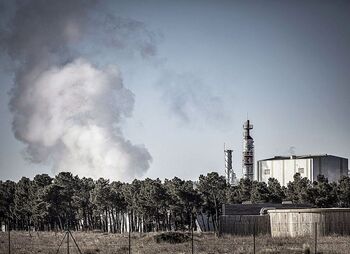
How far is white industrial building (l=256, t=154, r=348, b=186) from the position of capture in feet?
371

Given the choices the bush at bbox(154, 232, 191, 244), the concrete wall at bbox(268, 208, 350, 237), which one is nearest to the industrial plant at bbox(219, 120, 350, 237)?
the concrete wall at bbox(268, 208, 350, 237)

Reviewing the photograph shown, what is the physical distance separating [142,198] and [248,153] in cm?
3773

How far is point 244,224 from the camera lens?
202ft

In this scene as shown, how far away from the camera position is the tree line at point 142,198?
80.1 meters

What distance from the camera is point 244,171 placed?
379ft

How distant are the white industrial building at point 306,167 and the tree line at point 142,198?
21237 mm

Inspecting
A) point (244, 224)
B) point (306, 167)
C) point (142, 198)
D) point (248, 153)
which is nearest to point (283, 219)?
point (244, 224)

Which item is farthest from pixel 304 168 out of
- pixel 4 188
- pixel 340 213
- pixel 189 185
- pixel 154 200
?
pixel 340 213

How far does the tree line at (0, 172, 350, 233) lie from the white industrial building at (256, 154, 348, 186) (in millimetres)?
21237

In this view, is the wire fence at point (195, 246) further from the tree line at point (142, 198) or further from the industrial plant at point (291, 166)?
the industrial plant at point (291, 166)

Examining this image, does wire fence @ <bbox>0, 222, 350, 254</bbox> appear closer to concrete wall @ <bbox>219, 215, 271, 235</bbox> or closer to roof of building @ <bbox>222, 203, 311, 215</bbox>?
concrete wall @ <bbox>219, 215, 271, 235</bbox>

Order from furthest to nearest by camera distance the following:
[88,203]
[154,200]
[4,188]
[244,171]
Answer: [244,171]
[4,188]
[88,203]
[154,200]

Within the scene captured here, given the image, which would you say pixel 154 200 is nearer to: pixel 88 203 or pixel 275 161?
pixel 88 203

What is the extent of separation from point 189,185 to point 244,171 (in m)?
28.3
